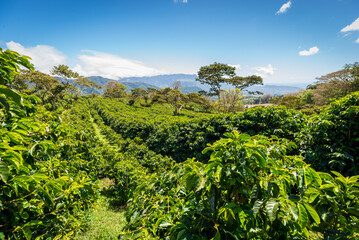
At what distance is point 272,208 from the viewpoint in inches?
40.0

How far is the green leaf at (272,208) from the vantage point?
3.24ft

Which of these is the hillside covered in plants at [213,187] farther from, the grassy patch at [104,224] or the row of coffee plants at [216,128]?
the row of coffee plants at [216,128]

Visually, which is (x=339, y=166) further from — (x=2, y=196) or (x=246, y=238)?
(x=2, y=196)

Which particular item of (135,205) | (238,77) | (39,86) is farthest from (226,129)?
(39,86)

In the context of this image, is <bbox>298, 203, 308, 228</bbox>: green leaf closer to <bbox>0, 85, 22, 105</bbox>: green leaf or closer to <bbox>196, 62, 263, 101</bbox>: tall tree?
<bbox>0, 85, 22, 105</bbox>: green leaf

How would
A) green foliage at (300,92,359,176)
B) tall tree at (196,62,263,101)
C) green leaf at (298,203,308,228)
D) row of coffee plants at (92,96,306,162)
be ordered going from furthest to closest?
tall tree at (196,62,263,101) → row of coffee plants at (92,96,306,162) → green foliage at (300,92,359,176) → green leaf at (298,203,308,228)

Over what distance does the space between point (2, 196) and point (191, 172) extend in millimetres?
1886

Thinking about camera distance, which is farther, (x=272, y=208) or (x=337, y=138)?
(x=337, y=138)

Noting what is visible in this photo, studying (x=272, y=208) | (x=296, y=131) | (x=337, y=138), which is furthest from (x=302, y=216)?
(x=296, y=131)

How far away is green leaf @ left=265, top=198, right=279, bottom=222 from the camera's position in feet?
3.24

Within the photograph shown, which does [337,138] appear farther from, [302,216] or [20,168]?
[20,168]

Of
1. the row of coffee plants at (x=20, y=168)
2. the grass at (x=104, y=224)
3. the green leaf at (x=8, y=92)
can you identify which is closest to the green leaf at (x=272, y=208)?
the row of coffee plants at (x=20, y=168)

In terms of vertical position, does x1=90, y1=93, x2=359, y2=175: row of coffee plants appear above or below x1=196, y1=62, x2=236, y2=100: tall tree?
below

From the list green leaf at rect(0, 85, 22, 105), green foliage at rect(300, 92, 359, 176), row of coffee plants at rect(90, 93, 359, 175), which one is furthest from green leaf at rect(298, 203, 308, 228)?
green foliage at rect(300, 92, 359, 176)
